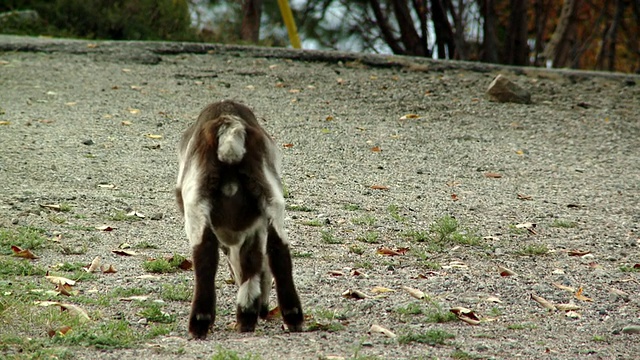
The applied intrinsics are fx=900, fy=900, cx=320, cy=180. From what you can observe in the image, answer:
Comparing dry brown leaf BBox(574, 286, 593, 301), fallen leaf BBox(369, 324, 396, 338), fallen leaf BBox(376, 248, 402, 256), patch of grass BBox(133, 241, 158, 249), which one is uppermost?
patch of grass BBox(133, 241, 158, 249)

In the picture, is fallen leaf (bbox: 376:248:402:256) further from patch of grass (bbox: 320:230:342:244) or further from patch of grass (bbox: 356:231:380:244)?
patch of grass (bbox: 320:230:342:244)

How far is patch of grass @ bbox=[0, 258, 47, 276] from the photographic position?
6.59 m

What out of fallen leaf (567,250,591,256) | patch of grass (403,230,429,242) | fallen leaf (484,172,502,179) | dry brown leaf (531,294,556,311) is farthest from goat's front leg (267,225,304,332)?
fallen leaf (484,172,502,179)

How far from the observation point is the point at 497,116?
14.7 m

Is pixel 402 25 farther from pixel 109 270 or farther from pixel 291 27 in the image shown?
pixel 109 270

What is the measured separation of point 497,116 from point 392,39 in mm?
7702

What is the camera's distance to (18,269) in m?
6.64

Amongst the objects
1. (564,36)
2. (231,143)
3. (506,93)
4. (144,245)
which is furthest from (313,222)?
(564,36)

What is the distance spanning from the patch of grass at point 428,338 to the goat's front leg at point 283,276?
2.22 ft

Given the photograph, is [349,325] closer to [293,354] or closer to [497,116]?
[293,354]

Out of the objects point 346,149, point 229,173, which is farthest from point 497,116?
point 229,173

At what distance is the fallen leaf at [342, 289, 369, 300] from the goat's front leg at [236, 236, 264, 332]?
36.7 inches

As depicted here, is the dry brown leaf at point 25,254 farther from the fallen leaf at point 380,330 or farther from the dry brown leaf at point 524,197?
the dry brown leaf at point 524,197

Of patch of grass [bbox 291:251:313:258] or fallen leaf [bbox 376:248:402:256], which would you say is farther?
fallen leaf [bbox 376:248:402:256]
